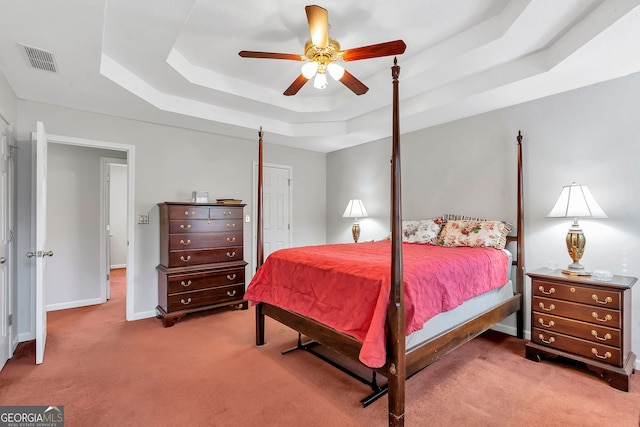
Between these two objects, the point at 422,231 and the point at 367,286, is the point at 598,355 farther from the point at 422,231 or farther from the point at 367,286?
the point at 367,286

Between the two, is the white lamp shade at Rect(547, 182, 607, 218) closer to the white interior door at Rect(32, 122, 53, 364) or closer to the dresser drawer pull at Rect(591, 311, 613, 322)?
the dresser drawer pull at Rect(591, 311, 613, 322)

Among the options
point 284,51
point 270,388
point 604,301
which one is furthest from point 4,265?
point 604,301

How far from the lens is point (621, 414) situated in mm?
1919

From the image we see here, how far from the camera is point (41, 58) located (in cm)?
233

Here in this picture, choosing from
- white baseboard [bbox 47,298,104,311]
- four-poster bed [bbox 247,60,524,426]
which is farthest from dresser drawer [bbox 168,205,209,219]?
white baseboard [bbox 47,298,104,311]

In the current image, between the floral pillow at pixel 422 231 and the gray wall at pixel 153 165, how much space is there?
215 centimetres

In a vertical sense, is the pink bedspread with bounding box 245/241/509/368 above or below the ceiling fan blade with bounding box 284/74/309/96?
below

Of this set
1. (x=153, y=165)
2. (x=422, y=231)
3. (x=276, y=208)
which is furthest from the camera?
(x=276, y=208)

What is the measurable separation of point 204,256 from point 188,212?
576 millimetres

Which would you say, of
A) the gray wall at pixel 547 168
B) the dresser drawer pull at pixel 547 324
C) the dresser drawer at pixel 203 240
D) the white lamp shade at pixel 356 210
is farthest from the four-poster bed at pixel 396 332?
the white lamp shade at pixel 356 210

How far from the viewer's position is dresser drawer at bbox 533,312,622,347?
2.26 m

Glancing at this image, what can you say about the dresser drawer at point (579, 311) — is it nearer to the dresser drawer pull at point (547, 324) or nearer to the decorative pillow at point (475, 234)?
the dresser drawer pull at point (547, 324)

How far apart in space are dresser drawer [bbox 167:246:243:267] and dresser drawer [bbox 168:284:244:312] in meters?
0.35

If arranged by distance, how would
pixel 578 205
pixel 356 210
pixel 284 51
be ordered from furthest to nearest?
pixel 356 210 → pixel 284 51 → pixel 578 205
